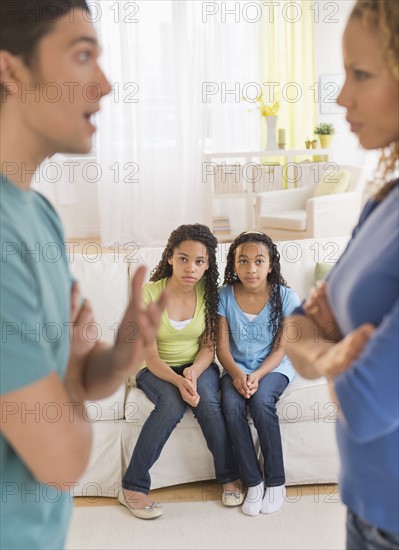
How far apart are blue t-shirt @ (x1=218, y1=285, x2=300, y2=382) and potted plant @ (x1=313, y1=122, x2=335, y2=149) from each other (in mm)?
4480

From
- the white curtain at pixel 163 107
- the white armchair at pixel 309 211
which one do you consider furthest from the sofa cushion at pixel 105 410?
the white curtain at pixel 163 107

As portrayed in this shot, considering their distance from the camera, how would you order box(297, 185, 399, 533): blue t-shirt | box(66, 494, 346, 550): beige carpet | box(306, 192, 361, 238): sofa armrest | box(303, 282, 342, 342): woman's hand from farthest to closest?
box(306, 192, 361, 238): sofa armrest < box(66, 494, 346, 550): beige carpet < box(303, 282, 342, 342): woman's hand < box(297, 185, 399, 533): blue t-shirt

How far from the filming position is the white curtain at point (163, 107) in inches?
287

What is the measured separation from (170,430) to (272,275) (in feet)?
2.48

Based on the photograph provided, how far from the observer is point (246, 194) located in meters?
6.94

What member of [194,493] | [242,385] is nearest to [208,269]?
[242,385]

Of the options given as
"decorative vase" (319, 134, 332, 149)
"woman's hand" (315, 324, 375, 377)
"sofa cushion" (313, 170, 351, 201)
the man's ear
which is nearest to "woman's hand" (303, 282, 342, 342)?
"woman's hand" (315, 324, 375, 377)

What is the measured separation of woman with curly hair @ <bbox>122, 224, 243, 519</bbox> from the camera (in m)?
2.80

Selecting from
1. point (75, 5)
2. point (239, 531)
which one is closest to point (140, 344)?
point (75, 5)

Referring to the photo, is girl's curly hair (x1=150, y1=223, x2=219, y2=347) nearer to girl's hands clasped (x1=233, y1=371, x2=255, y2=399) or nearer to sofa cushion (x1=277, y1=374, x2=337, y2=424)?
girl's hands clasped (x1=233, y1=371, x2=255, y2=399)

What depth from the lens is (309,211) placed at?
19.6 ft

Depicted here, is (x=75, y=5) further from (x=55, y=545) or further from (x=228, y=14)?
(x=228, y=14)

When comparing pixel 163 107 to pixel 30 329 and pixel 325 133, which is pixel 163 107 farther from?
pixel 30 329

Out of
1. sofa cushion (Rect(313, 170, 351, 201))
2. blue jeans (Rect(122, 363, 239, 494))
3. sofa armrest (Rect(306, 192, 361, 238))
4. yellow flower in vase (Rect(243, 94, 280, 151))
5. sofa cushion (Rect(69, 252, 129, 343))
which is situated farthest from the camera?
yellow flower in vase (Rect(243, 94, 280, 151))
